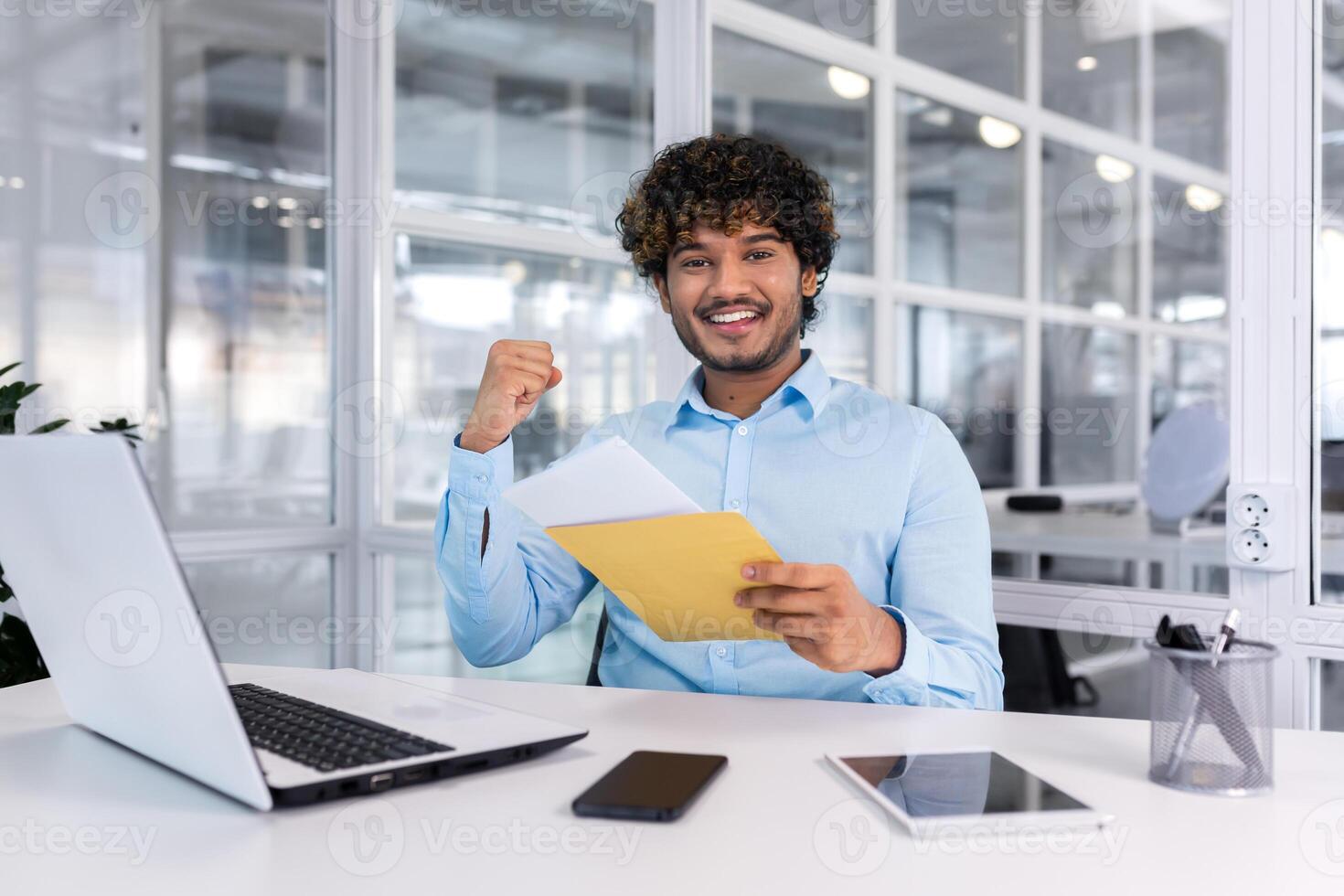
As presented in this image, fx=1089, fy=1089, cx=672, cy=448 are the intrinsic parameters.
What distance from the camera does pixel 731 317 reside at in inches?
66.9

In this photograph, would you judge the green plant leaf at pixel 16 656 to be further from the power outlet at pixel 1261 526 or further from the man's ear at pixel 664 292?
the power outlet at pixel 1261 526

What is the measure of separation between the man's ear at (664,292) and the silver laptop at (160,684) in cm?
88

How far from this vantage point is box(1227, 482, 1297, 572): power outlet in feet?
5.40

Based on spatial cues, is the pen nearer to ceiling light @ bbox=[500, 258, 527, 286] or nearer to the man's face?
the man's face

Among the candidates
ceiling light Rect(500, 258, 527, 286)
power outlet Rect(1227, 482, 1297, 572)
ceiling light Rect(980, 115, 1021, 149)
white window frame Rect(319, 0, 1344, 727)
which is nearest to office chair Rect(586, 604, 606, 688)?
white window frame Rect(319, 0, 1344, 727)

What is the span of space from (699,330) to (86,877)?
1.18 metres

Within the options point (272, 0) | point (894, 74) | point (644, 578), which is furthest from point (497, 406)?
point (272, 0)

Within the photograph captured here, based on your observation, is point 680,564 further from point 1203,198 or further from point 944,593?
point 1203,198

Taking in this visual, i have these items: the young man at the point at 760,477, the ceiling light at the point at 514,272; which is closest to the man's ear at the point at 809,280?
the young man at the point at 760,477

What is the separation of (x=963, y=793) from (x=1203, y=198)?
5.86 meters

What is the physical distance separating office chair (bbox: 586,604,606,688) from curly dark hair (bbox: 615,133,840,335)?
611mm

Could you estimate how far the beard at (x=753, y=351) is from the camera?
1.70 metres

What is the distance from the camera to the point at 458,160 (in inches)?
134

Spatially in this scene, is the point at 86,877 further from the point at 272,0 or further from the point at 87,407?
the point at 272,0
